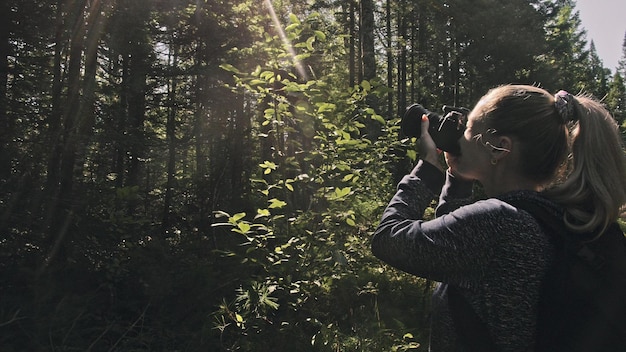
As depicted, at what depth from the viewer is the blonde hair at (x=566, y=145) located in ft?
4.19

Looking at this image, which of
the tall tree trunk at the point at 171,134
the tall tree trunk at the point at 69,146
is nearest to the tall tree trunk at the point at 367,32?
the tall tree trunk at the point at 171,134

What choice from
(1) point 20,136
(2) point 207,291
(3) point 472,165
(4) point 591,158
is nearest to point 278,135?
(3) point 472,165

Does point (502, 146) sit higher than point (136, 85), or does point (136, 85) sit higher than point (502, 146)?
point (136, 85)

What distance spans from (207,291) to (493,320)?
16.6 feet

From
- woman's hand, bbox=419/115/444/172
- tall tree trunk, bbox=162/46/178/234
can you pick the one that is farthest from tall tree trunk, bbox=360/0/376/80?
woman's hand, bbox=419/115/444/172

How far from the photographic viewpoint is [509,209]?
1.24 meters

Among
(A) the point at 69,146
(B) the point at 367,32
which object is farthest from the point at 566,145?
(B) the point at 367,32

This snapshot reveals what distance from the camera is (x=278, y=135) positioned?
3689mm

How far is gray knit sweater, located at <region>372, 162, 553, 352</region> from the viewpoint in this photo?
1.20 metres

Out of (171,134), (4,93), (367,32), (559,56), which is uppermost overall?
(559,56)

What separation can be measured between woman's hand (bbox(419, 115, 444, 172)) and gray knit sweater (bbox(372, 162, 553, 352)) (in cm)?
31

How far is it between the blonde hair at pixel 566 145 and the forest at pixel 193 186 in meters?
0.41

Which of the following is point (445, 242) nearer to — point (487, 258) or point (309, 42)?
point (487, 258)

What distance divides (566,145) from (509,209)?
1.13ft
